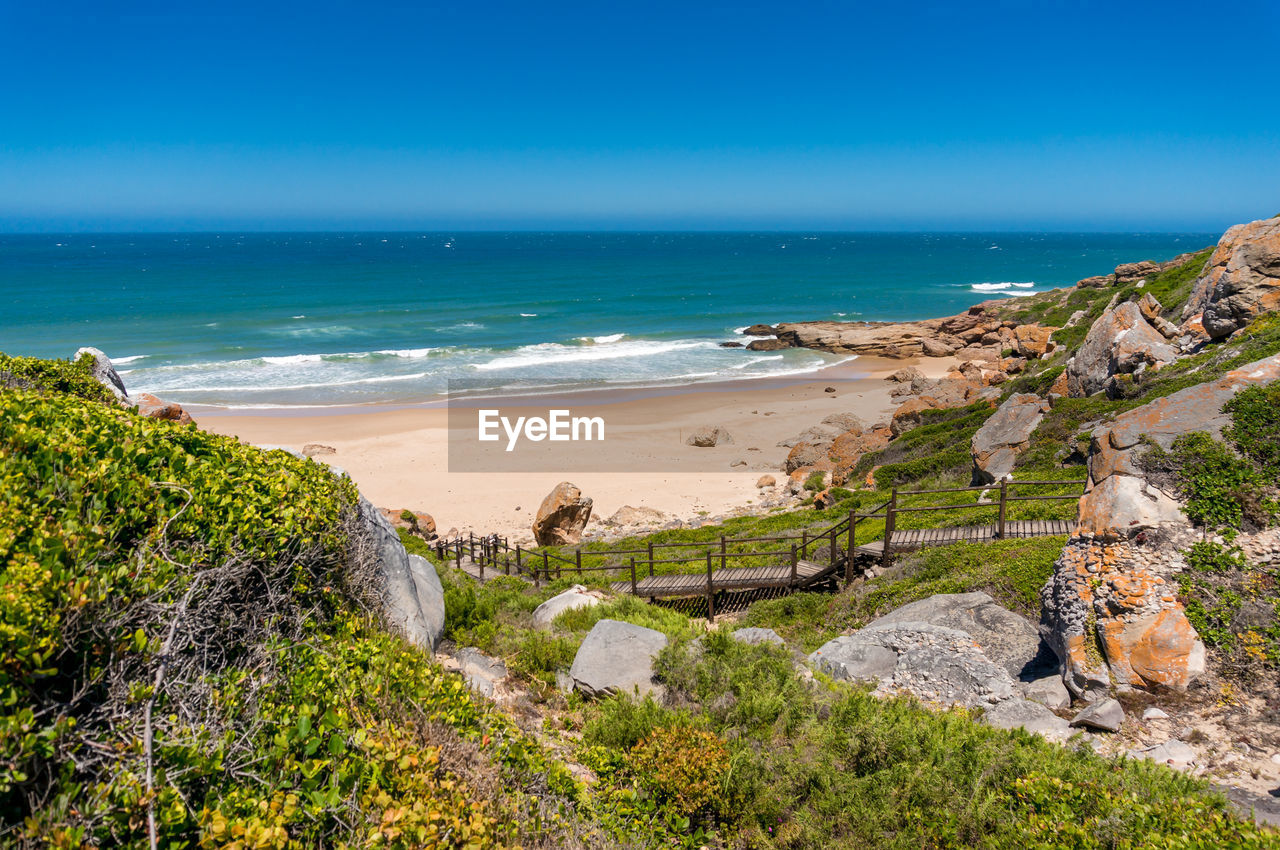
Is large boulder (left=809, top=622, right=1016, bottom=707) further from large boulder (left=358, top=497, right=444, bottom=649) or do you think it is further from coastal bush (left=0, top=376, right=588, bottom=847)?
coastal bush (left=0, top=376, right=588, bottom=847)

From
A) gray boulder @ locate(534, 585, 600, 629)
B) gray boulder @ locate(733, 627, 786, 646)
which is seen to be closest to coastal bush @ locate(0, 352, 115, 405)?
gray boulder @ locate(534, 585, 600, 629)

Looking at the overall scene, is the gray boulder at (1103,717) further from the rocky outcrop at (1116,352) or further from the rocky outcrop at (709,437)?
the rocky outcrop at (709,437)

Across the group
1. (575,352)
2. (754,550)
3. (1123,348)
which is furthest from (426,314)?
(1123,348)

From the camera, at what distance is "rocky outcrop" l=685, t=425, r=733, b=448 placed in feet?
95.6

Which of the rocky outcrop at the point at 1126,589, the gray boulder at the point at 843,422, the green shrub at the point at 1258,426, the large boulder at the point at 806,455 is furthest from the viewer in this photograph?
the gray boulder at the point at 843,422

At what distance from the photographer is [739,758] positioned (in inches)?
211

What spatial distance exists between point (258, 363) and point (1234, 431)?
A: 153 feet

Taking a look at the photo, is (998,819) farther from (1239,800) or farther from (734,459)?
(734,459)

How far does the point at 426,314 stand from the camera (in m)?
64.0

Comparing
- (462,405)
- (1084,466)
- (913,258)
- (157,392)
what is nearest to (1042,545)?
(1084,466)

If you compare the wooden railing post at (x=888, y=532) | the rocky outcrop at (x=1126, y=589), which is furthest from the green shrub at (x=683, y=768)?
the wooden railing post at (x=888, y=532)

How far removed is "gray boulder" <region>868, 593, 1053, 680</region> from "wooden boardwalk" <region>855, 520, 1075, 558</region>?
246 cm

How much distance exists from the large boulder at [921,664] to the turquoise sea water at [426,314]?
32.1 meters

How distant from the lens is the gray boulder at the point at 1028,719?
660cm
